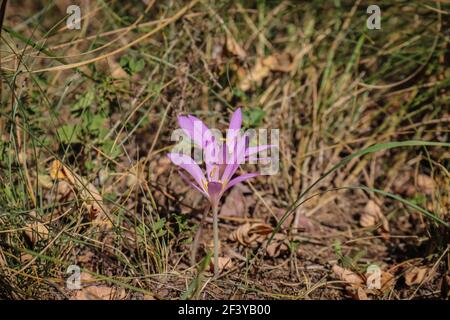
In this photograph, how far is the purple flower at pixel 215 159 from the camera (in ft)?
4.63

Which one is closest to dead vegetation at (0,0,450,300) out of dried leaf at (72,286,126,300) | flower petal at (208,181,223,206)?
dried leaf at (72,286,126,300)

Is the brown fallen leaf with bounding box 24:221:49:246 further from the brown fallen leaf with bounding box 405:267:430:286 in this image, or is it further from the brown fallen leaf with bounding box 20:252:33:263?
the brown fallen leaf with bounding box 405:267:430:286

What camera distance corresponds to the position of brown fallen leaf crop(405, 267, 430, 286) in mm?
1687

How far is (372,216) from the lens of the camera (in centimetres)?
200

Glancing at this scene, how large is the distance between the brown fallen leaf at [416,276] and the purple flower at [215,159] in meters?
0.63

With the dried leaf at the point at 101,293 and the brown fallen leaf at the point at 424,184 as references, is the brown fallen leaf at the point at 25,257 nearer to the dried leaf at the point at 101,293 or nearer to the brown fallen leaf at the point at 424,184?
the dried leaf at the point at 101,293

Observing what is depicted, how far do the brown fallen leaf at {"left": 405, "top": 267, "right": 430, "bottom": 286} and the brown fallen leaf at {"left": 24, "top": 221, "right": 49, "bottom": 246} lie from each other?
104cm

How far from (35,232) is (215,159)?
50cm

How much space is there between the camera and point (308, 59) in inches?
89.0

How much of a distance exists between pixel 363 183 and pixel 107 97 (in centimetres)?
101

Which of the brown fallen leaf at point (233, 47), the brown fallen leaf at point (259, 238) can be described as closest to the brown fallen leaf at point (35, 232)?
the brown fallen leaf at point (259, 238)

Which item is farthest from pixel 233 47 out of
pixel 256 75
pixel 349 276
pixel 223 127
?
pixel 349 276
